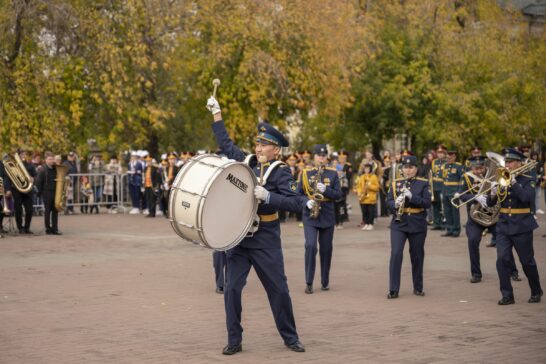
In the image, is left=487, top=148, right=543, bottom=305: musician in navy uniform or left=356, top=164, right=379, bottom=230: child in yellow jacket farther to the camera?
left=356, top=164, right=379, bottom=230: child in yellow jacket

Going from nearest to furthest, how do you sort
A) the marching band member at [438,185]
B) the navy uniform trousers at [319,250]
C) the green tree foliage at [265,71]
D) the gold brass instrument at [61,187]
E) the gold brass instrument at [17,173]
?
the navy uniform trousers at [319,250] < the gold brass instrument at [17,173] < the gold brass instrument at [61,187] < the marching band member at [438,185] < the green tree foliage at [265,71]

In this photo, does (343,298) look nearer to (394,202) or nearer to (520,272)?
(394,202)

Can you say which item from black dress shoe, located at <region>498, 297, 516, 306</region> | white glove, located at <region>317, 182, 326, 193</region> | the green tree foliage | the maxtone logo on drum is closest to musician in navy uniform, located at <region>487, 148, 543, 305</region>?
black dress shoe, located at <region>498, 297, 516, 306</region>

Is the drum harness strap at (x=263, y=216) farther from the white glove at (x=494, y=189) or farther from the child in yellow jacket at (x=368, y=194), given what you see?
the child in yellow jacket at (x=368, y=194)

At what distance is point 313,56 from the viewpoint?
33656 millimetres

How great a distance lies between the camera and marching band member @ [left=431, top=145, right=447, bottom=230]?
23141 millimetres

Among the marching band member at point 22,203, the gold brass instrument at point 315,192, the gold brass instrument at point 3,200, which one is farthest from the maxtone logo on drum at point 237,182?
the marching band member at point 22,203

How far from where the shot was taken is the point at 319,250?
43.9 feet

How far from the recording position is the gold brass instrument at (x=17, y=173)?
2184 cm

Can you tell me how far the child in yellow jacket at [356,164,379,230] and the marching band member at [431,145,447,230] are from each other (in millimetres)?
1518

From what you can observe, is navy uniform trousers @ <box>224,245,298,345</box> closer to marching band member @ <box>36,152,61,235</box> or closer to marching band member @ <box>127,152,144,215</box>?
marching band member @ <box>36,152,61,235</box>

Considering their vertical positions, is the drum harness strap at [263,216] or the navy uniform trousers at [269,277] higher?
the drum harness strap at [263,216]

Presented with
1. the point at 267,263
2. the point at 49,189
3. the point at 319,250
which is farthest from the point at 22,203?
the point at 267,263

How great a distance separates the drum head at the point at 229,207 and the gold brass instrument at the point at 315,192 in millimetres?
4379
